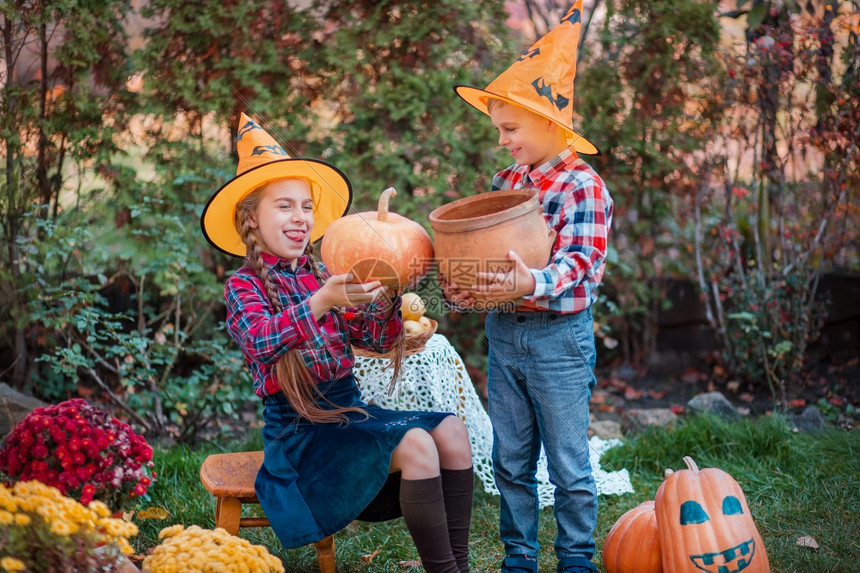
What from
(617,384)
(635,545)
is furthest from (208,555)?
(617,384)

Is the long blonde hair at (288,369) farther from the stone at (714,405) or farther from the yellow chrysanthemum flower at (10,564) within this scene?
the stone at (714,405)

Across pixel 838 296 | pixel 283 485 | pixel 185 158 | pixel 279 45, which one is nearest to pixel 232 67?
pixel 279 45

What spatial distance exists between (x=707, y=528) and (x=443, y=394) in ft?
4.48

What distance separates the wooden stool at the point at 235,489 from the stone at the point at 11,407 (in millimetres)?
1620

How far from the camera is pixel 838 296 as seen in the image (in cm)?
527

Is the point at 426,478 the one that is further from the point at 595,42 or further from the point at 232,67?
the point at 595,42

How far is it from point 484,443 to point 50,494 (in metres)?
2.06

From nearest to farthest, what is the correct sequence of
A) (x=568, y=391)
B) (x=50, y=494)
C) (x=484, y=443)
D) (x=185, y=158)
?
(x=50, y=494), (x=568, y=391), (x=484, y=443), (x=185, y=158)

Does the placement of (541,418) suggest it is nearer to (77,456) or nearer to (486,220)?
(486,220)

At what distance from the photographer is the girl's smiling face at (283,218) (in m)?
2.64

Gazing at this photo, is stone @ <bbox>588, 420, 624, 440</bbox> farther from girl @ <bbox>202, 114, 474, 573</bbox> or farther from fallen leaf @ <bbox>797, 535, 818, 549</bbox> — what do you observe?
girl @ <bbox>202, 114, 474, 573</bbox>

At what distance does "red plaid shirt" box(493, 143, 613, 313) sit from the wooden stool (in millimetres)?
1084

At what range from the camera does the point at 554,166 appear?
2.68m

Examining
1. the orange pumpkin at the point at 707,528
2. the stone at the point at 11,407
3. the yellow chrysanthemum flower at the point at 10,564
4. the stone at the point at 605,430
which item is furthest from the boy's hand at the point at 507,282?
the stone at the point at 11,407
